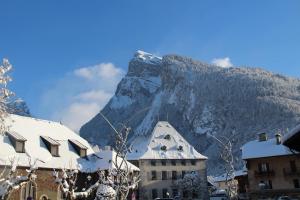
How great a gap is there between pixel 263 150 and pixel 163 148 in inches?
775

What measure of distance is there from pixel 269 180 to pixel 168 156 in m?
19.5

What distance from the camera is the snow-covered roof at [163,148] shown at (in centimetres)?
7188

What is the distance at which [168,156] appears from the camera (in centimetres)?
7181

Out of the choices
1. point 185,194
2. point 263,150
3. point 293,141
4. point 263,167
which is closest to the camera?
point 293,141

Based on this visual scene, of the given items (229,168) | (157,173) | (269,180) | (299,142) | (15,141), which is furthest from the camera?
(157,173)

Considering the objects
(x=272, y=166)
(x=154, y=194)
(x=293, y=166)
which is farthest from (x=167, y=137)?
(x=293, y=166)

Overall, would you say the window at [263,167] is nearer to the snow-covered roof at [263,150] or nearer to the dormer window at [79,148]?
the snow-covered roof at [263,150]

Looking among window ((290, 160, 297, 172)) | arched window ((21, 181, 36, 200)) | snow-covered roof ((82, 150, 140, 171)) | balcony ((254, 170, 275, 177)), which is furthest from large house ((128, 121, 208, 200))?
arched window ((21, 181, 36, 200))

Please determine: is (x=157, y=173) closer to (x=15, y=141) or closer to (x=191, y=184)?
(x=191, y=184)

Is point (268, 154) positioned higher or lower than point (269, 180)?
Answer: higher

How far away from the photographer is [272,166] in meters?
58.0

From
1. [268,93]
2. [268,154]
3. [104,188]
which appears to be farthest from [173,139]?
[268,93]

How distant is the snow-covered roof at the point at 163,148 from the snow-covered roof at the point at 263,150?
13226 millimetres

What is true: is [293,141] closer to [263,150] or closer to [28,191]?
[28,191]
